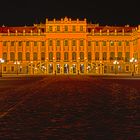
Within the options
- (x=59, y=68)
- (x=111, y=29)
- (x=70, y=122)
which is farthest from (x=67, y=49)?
(x=70, y=122)

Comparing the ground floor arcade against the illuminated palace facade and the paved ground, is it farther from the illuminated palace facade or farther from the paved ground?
the paved ground

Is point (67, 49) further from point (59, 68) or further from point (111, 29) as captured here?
point (111, 29)

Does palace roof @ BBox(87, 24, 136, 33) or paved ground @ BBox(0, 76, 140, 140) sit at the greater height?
palace roof @ BBox(87, 24, 136, 33)

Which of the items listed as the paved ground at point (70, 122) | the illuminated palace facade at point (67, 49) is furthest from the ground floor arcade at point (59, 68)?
the paved ground at point (70, 122)

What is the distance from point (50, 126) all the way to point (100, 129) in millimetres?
1491

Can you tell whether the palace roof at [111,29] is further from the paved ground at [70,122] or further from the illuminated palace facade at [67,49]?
the paved ground at [70,122]

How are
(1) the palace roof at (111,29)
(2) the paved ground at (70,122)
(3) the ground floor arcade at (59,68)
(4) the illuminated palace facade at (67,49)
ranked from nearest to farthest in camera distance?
(2) the paved ground at (70,122), (3) the ground floor arcade at (59,68), (4) the illuminated palace facade at (67,49), (1) the palace roof at (111,29)

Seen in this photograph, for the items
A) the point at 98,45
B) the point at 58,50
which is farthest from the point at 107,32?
the point at 58,50

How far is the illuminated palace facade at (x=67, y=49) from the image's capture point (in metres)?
126

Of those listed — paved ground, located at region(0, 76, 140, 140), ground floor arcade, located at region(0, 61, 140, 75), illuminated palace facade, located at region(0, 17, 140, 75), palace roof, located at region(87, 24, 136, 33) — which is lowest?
paved ground, located at region(0, 76, 140, 140)

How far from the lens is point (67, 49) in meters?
129

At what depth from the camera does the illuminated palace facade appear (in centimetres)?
12631

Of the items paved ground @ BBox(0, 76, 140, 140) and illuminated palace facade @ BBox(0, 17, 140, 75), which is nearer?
paved ground @ BBox(0, 76, 140, 140)

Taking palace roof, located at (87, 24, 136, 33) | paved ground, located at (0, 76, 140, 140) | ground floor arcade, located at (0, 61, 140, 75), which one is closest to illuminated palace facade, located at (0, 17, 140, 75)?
ground floor arcade, located at (0, 61, 140, 75)
